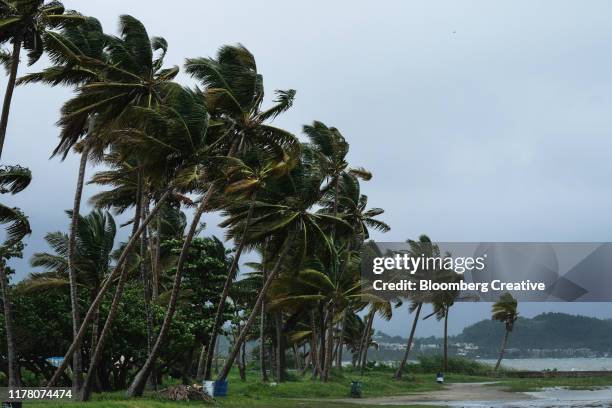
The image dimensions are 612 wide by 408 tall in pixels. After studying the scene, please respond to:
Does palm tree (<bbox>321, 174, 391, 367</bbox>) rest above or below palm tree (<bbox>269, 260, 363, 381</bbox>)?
above

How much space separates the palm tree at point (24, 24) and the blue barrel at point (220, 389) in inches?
616

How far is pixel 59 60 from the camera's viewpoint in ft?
83.4

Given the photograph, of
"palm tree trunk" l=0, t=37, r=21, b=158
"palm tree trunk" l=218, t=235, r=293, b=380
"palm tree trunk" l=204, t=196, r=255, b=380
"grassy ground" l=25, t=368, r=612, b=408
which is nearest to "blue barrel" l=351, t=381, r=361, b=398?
"grassy ground" l=25, t=368, r=612, b=408

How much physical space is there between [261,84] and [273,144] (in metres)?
2.51

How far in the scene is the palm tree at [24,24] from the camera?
21.8m

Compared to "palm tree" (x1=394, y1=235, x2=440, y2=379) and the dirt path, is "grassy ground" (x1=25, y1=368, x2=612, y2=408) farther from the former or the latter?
"palm tree" (x1=394, y1=235, x2=440, y2=379)

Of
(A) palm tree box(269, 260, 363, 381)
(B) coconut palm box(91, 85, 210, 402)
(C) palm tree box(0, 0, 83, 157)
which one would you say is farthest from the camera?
(A) palm tree box(269, 260, 363, 381)

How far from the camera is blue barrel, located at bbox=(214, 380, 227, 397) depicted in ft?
109

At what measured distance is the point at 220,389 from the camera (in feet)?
109

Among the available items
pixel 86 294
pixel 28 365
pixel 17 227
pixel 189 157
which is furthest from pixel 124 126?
pixel 28 365

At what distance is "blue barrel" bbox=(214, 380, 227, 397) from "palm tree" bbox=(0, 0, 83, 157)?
51.3ft

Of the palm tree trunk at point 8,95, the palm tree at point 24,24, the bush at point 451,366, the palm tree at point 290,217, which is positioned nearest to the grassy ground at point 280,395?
the palm tree at point 290,217

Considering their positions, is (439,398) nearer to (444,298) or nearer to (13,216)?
(13,216)

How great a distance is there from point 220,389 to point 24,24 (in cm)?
1796
